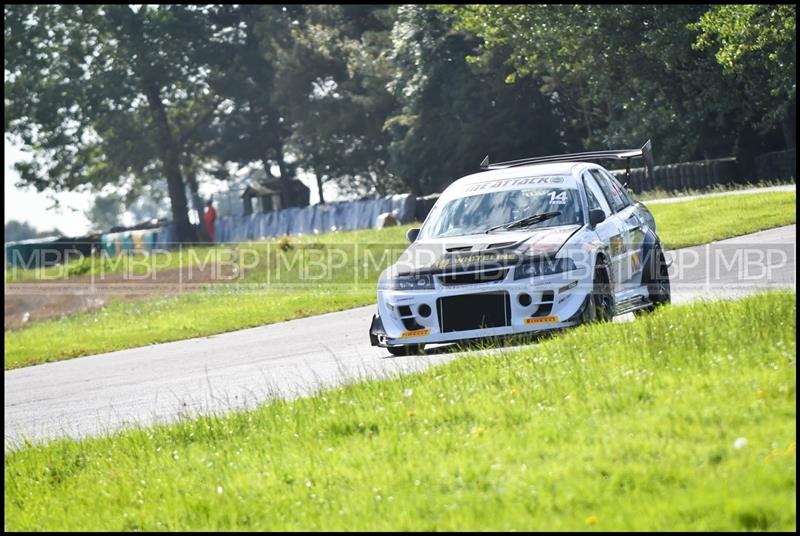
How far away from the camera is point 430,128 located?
57594mm

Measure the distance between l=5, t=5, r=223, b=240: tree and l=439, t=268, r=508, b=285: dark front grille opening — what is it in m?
57.0

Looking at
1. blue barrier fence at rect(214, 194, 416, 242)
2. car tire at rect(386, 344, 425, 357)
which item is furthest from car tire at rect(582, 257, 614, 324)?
blue barrier fence at rect(214, 194, 416, 242)

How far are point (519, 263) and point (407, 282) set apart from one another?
1.07 meters

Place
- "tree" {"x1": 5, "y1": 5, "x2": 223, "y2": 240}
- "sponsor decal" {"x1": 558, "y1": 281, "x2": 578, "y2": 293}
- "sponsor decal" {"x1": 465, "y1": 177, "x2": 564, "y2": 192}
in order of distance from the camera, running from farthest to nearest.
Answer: "tree" {"x1": 5, "y1": 5, "x2": 223, "y2": 240}
"sponsor decal" {"x1": 465, "y1": 177, "x2": 564, "y2": 192}
"sponsor decal" {"x1": 558, "y1": 281, "x2": 578, "y2": 293}

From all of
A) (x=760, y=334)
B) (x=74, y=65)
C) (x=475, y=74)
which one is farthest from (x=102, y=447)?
(x=74, y=65)

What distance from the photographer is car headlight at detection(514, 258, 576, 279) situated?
11.1 metres

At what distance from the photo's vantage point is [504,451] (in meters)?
6.83

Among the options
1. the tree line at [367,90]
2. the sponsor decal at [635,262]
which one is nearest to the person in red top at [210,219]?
the tree line at [367,90]

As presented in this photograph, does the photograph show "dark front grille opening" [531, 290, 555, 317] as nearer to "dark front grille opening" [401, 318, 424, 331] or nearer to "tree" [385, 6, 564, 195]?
"dark front grille opening" [401, 318, 424, 331]

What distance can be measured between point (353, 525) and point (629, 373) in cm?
266

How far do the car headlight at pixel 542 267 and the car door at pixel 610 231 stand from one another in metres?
0.63

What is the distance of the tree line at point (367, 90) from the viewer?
4394 cm

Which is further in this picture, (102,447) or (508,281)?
(508,281)

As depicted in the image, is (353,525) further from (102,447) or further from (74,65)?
(74,65)
